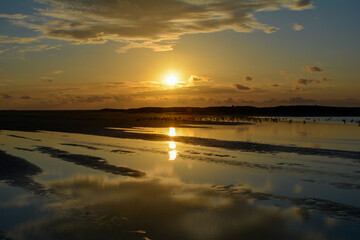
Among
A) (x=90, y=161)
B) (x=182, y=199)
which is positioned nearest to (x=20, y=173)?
(x=90, y=161)

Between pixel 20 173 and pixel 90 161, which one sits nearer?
pixel 20 173

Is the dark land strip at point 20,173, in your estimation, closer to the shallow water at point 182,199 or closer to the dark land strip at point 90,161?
the shallow water at point 182,199

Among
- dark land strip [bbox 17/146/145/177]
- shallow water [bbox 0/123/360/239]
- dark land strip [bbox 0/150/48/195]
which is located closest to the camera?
shallow water [bbox 0/123/360/239]

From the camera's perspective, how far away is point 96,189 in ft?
37.4

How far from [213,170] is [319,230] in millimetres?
7459

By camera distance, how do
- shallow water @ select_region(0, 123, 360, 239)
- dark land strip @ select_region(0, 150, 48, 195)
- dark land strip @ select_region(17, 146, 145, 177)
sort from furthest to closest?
1. dark land strip @ select_region(17, 146, 145, 177)
2. dark land strip @ select_region(0, 150, 48, 195)
3. shallow water @ select_region(0, 123, 360, 239)

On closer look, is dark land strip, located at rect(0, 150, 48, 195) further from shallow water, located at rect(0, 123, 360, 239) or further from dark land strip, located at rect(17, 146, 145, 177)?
dark land strip, located at rect(17, 146, 145, 177)

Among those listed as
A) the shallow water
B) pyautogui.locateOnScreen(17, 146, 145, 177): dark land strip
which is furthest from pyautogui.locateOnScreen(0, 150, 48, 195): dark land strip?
pyautogui.locateOnScreen(17, 146, 145, 177): dark land strip

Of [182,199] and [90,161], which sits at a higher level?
[90,161]

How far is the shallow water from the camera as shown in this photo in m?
7.71

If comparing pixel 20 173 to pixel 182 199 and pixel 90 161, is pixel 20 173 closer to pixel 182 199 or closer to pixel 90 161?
pixel 90 161

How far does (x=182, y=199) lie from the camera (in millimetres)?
10344

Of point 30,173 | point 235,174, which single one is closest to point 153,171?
point 235,174

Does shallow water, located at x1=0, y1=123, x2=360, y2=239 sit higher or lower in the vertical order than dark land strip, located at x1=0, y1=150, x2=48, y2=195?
lower
